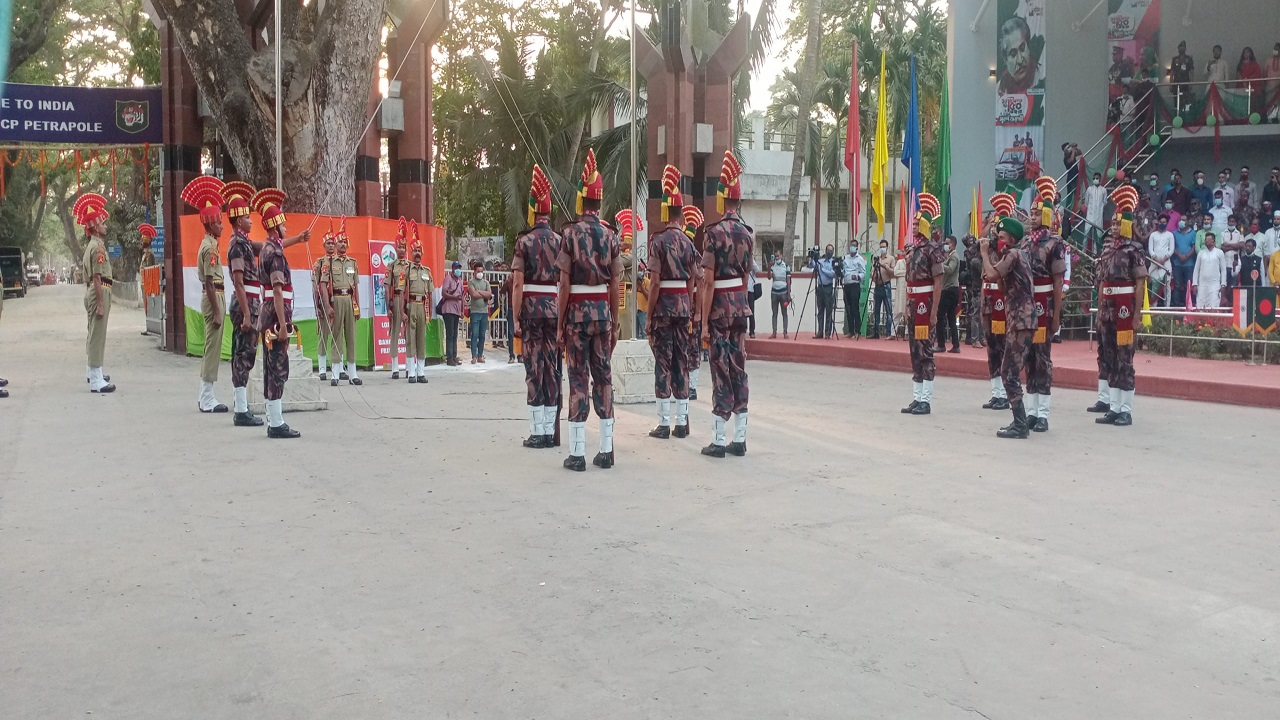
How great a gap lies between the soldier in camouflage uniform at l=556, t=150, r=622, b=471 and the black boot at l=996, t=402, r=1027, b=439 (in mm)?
3842

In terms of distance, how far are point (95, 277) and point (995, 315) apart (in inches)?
416

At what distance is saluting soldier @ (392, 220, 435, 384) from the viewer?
53.4ft

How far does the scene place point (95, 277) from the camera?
45.9ft

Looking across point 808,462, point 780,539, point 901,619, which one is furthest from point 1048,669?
point 808,462

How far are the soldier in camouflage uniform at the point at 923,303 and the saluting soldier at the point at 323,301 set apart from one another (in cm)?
795

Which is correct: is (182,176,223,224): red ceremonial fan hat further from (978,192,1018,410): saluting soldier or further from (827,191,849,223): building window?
(827,191,849,223): building window

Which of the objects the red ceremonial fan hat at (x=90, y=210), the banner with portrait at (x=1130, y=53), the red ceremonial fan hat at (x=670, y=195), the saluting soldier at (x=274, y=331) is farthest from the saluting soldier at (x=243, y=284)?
the banner with portrait at (x=1130, y=53)

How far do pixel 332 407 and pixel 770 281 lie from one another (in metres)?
13.3

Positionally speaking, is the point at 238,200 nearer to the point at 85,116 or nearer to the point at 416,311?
the point at 416,311

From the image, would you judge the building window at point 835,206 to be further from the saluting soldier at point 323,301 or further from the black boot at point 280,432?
the black boot at point 280,432

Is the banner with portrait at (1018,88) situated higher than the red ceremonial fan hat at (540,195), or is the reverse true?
the banner with portrait at (1018,88)

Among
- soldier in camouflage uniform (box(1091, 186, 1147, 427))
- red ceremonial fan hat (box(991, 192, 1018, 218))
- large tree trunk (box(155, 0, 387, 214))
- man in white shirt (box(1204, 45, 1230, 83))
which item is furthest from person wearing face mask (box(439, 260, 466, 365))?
man in white shirt (box(1204, 45, 1230, 83))

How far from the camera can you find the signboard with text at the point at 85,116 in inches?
846

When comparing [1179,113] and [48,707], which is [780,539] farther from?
[1179,113]
